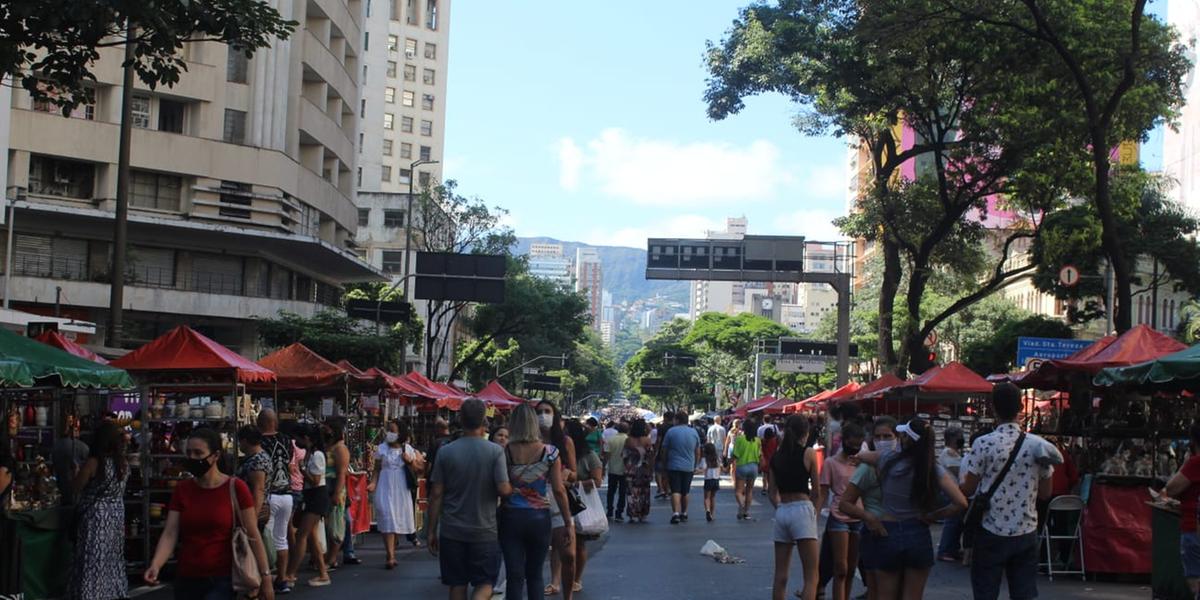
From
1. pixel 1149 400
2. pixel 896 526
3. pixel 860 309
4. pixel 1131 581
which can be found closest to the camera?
pixel 896 526

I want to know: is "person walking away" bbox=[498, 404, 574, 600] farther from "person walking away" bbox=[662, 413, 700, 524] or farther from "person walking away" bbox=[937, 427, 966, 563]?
"person walking away" bbox=[662, 413, 700, 524]

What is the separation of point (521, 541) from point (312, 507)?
16.1 ft

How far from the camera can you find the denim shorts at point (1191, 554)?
9781 mm

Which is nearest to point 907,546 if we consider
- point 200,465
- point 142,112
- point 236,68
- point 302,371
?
point 200,465

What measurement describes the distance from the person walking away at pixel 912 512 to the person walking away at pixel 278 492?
6437 millimetres

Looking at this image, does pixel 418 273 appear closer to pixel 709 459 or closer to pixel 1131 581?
pixel 709 459

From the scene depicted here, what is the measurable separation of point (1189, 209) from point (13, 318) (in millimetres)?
43788

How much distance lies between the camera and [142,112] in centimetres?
4100

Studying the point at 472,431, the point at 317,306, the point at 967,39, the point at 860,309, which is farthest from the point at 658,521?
the point at 860,309

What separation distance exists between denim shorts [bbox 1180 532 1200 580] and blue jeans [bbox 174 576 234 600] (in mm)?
6475

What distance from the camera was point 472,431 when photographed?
9219mm

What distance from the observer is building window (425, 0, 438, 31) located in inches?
4058

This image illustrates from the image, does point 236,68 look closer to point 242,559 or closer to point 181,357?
point 181,357

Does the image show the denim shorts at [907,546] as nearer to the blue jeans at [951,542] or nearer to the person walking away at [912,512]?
the person walking away at [912,512]
